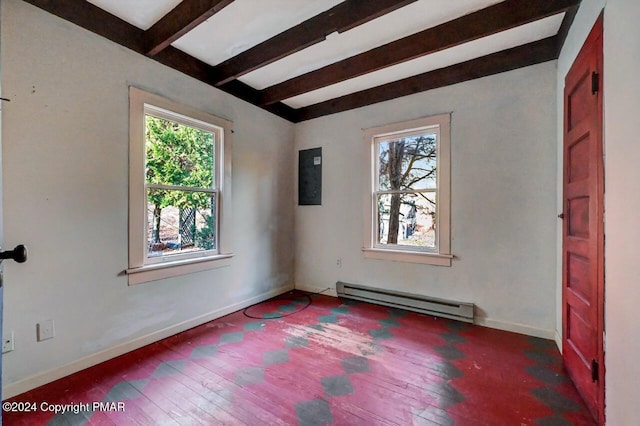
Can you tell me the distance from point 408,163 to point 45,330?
11.5 feet

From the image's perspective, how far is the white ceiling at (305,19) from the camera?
215 cm

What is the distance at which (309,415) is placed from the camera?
1647 mm

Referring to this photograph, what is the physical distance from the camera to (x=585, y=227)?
1.79 m

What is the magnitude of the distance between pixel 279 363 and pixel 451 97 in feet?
9.93

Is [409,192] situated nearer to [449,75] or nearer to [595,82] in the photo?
[449,75]

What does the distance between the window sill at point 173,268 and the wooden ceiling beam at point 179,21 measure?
184 cm

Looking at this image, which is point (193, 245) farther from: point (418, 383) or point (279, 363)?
point (418, 383)

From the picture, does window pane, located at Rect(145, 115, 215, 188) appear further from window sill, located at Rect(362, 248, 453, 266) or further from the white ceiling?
window sill, located at Rect(362, 248, 453, 266)

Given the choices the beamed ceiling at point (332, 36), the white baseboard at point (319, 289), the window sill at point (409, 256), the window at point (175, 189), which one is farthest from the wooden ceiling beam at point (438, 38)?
the white baseboard at point (319, 289)

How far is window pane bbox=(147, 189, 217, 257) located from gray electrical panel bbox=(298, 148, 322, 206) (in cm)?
135

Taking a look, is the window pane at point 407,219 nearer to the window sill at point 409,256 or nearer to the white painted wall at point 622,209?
the window sill at point 409,256

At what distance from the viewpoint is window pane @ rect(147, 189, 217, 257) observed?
2607 mm

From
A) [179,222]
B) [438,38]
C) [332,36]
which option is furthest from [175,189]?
[438,38]

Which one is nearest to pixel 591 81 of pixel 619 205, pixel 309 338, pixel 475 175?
pixel 619 205
